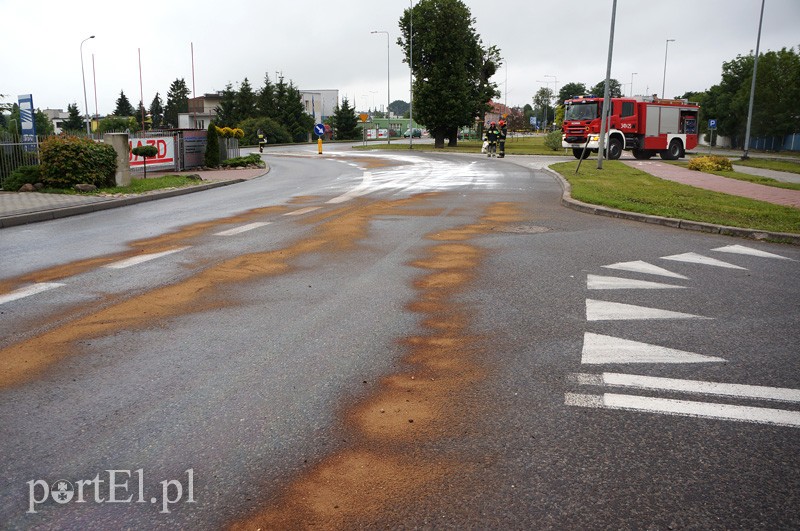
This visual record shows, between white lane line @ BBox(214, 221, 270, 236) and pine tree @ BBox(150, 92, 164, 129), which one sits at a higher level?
pine tree @ BBox(150, 92, 164, 129)

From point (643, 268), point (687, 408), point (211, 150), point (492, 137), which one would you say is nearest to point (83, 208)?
point (643, 268)

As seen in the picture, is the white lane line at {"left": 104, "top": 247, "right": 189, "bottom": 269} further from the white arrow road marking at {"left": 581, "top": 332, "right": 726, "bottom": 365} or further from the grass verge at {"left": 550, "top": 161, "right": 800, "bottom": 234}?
the grass verge at {"left": 550, "top": 161, "right": 800, "bottom": 234}

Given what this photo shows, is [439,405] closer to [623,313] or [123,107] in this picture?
[623,313]

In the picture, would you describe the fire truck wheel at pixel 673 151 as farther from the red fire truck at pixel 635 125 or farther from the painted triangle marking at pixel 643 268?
the painted triangle marking at pixel 643 268

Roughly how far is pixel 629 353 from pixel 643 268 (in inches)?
130

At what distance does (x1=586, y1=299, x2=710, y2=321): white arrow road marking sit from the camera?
5.67 meters

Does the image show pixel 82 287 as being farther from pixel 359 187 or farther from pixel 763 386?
pixel 359 187

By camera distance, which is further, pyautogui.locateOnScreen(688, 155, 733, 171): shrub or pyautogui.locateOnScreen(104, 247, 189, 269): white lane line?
pyautogui.locateOnScreen(688, 155, 733, 171): shrub

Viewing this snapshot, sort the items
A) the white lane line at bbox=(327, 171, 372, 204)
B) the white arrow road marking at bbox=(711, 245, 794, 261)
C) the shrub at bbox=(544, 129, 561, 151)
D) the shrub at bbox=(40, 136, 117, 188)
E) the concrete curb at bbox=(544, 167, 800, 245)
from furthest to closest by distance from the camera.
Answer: the shrub at bbox=(544, 129, 561, 151) → the shrub at bbox=(40, 136, 117, 188) → the white lane line at bbox=(327, 171, 372, 204) → the concrete curb at bbox=(544, 167, 800, 245) → the white arrow road marking at bbox=(711, 245, 794, 261)

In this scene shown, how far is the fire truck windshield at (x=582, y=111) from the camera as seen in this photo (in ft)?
112

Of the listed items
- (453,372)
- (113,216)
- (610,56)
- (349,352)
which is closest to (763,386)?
(453,372)

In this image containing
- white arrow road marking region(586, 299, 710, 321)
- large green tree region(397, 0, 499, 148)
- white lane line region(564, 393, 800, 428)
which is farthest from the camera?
large green tree region(397, 0, 499, 148)

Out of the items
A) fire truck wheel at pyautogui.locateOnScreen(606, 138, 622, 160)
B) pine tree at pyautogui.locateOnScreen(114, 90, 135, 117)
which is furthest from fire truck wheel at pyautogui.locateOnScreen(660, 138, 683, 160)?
pine tree at pyautogui.locateOnScreen(114, 90, 135, 117)

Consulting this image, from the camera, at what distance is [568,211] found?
44.7ft
